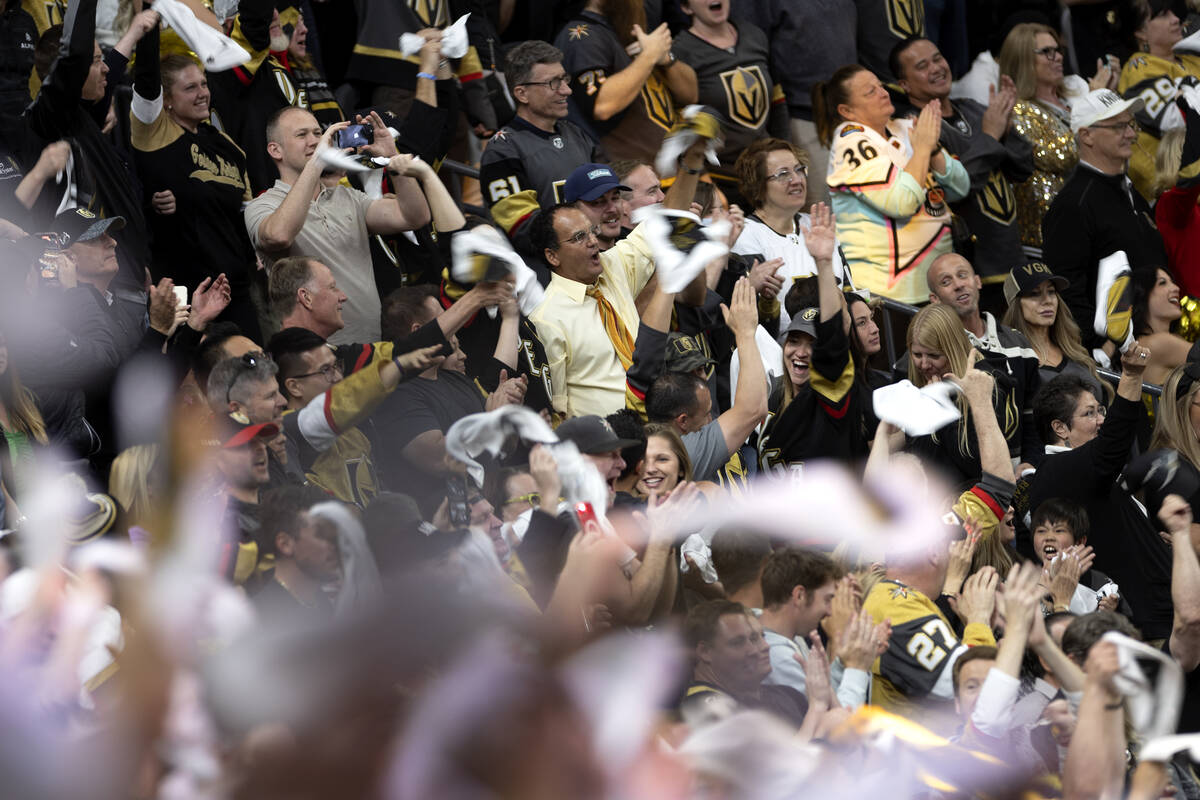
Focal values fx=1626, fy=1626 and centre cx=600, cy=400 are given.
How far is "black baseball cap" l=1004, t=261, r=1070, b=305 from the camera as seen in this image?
879 centimetres

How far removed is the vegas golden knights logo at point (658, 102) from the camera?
9.05 meters

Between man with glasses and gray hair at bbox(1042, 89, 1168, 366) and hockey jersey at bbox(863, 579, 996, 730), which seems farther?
man with glasses and gray hair at bbox(1042, 89, 1168, 366)

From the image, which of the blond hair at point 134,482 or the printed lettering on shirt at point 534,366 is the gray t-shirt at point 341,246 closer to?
the printed lettering on shirt at point 534,366

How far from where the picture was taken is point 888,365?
29.4 feet

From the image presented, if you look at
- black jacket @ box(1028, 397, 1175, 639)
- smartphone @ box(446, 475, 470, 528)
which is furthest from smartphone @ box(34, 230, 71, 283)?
black jacket @ box(1028, 397, 1175, 639)

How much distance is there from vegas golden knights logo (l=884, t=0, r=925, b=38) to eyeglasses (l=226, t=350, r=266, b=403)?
6200 mm

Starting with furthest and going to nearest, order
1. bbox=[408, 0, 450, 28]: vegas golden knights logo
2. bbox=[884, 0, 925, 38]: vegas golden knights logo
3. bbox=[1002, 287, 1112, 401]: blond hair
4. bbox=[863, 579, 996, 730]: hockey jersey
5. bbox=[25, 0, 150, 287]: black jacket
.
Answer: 1. bbox=[884, 0, 925, 38]: vegas golden knights logo
2. bbox=[1002, 287, 1112, 401]: blond hair
3. bbox=[408, 0, 450, 28]: vegas golden knights logo
4. bbox=[25, 0, 150, 287]: black jacket
5. bbox=[863, 579, 996, 730]: hockey jersey

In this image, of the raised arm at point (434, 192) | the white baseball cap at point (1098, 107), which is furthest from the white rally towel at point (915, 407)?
the white baseball cap at point (1098, 107)

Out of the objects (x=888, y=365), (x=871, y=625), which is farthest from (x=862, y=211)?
(x=871, y=625)

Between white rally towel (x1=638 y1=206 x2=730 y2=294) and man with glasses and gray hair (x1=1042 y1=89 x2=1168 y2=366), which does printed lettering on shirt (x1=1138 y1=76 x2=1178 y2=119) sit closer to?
man with glasses and gray hair (x1=1042 y1=89 x2=1168 y2=366)

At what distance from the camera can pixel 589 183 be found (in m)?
7.19

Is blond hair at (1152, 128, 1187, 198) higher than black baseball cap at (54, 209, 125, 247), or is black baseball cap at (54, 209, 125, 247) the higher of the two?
black baseball cap at (54, 209, 125, 247)

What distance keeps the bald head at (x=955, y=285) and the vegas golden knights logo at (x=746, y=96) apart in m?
1.53

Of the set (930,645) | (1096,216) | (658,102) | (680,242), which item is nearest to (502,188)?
(680,242)
